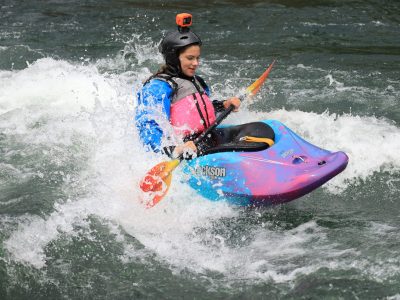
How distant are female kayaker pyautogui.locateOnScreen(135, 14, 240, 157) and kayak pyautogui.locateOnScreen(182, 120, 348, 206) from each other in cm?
23

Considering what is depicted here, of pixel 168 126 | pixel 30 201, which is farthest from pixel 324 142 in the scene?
pixel 30 201

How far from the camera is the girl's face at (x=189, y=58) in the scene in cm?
491

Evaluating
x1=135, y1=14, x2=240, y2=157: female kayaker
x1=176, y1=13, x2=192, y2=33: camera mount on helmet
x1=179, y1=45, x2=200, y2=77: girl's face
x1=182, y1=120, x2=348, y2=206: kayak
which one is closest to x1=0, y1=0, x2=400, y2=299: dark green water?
x1=182, y1=120, x2=348, y2=206: kayak

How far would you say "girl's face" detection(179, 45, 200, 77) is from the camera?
16.1 feet

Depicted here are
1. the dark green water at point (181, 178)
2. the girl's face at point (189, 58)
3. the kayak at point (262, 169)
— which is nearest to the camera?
the dark green water at point (181, 178)

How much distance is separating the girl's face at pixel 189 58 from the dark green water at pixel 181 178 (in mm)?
766

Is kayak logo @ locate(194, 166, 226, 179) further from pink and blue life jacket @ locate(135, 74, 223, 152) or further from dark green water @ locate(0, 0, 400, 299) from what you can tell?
pink and blue life jacket @ locate(135, 74, 223, 152)

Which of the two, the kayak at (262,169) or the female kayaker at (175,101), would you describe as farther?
the female kayaker at (175,101)

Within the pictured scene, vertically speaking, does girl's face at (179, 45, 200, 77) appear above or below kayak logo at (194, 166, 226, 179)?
above

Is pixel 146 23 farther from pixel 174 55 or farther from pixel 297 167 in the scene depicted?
pixel 297 167

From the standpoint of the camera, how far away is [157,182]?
15.7 ft

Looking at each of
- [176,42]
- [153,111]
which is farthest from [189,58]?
[153,111]

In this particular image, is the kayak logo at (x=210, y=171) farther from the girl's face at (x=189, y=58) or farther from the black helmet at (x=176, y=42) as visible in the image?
the black helmet at (x=176, y=42)

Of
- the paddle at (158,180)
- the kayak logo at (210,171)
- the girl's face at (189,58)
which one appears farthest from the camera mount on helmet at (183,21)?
the kayak logo at (210,171)
